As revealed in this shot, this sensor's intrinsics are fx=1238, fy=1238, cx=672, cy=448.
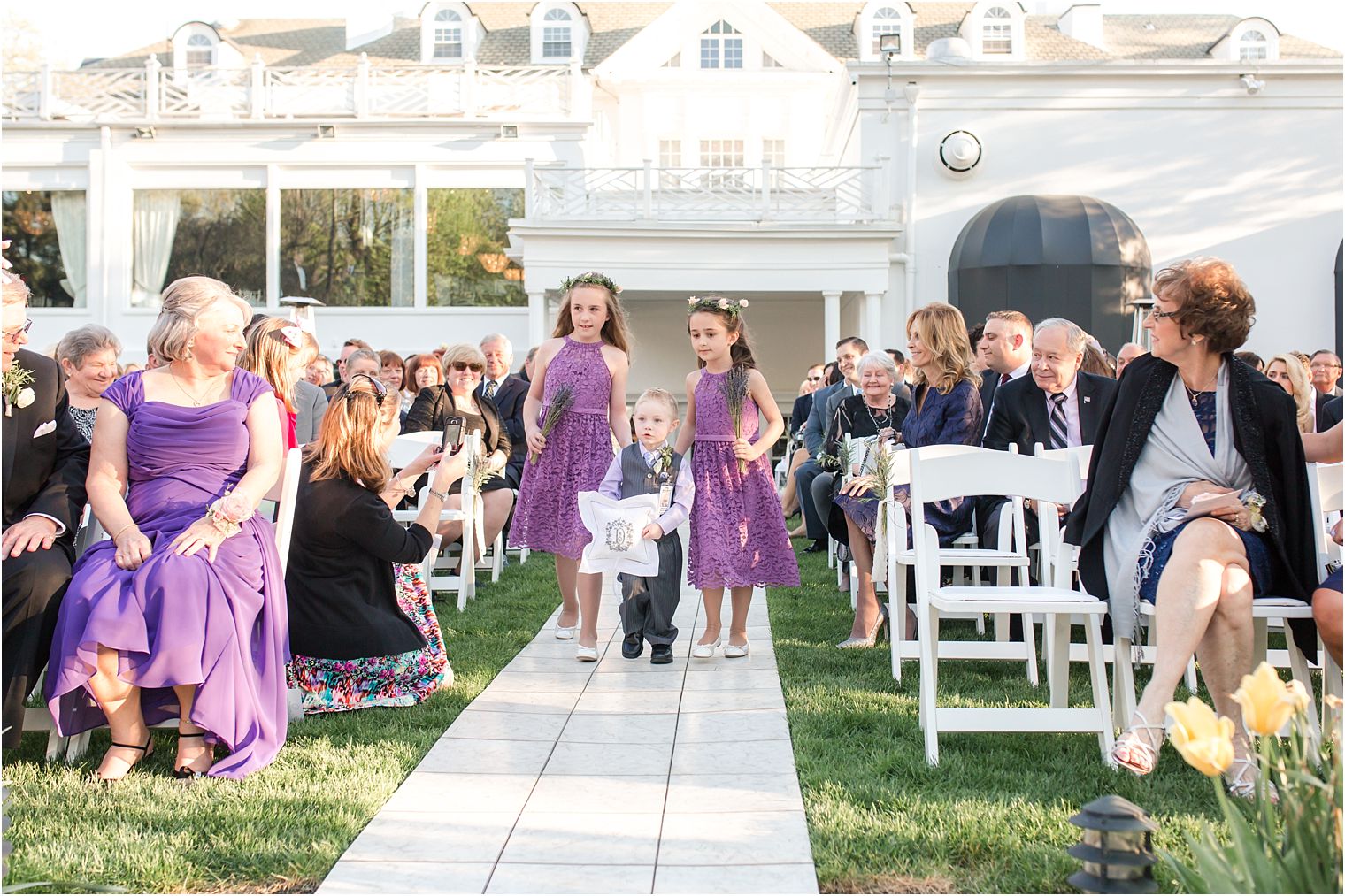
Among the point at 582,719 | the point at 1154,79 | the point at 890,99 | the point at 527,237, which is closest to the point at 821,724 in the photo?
the point at 582,719

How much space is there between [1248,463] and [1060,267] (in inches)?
611

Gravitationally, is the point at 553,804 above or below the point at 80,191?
below

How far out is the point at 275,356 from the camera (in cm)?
565

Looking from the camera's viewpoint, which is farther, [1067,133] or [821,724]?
[1067,133]

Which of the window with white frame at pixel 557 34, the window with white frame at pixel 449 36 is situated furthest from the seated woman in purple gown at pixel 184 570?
the window with white frame at pixel 557 34

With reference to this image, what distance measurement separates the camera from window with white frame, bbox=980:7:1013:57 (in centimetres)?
2766

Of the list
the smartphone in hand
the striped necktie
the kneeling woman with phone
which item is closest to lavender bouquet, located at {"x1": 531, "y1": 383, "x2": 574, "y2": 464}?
the smartphone in hand

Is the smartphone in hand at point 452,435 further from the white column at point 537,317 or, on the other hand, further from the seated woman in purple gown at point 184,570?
the white column at point 537,317

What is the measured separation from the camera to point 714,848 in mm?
3797

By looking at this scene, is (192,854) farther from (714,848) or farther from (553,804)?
(714,848)

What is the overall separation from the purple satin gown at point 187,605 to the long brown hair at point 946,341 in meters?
3.87

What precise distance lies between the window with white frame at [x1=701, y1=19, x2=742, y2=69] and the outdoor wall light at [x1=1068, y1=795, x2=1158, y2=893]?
28.9 m

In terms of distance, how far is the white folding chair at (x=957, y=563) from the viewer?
6242 millimetres

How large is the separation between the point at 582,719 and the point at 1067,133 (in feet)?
59.8
